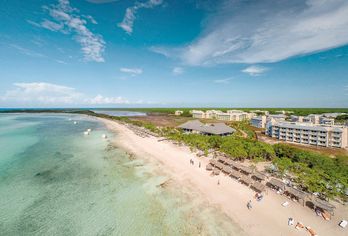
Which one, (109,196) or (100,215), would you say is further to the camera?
(109,196)

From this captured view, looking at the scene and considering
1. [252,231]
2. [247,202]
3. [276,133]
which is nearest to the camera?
[252,231]

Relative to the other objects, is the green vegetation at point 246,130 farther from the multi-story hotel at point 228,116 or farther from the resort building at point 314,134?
the multi-story hotel at point 228,116

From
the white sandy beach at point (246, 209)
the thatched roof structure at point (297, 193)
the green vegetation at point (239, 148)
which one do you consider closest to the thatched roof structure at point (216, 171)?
the white sandy beach at point (246, 209)

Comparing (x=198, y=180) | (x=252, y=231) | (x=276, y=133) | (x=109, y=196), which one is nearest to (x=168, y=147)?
(x=198, y=180)

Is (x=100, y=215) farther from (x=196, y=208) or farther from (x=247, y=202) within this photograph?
(x=247, y=202)

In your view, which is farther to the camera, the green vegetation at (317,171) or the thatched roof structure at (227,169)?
the thatched roof structure at (227,169)

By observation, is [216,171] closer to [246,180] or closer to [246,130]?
[246,180]

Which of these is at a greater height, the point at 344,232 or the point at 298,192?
the point at 298,192
